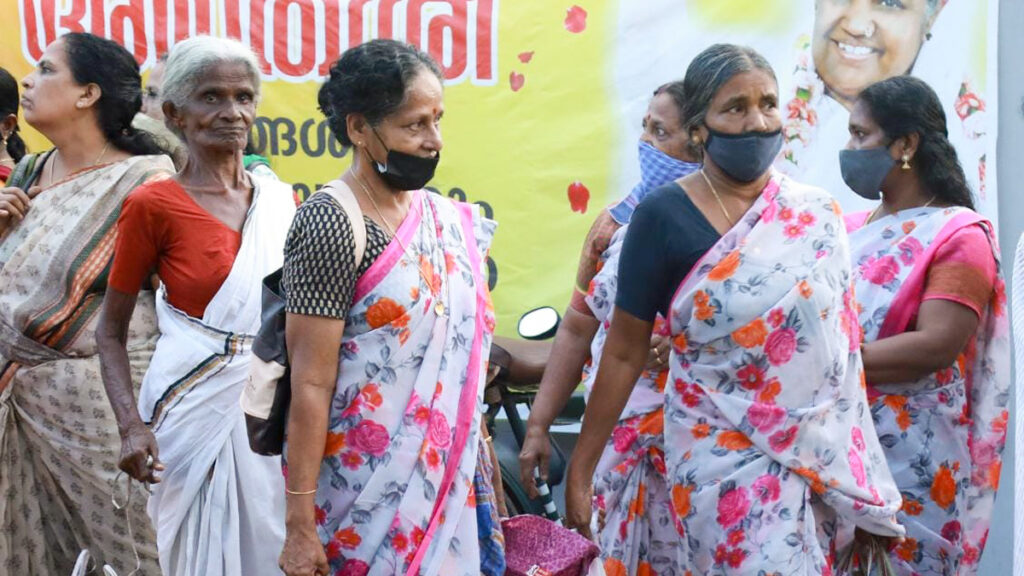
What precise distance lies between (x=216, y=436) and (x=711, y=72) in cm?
170

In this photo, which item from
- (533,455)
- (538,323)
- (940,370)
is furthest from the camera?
→ (538,323)

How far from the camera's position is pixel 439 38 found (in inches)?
234

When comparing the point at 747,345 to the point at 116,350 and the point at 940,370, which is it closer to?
the point at 940,370

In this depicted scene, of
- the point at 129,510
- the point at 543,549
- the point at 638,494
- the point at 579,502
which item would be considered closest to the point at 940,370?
the point at 638,494

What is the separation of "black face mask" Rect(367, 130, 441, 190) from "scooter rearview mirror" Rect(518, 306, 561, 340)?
2.14m

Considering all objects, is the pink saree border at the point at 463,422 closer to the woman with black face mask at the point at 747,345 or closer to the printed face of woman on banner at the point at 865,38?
the woman with black face mask at the point at 747,345

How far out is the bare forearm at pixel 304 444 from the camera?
3.24 meters

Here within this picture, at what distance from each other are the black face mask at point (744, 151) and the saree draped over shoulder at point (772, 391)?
0.09 metres

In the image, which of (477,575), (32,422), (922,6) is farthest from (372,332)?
(922,6)

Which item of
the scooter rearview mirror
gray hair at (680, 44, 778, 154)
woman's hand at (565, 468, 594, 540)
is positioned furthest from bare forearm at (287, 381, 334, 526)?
the scooter rearview mirror

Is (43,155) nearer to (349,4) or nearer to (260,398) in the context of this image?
(349,4)

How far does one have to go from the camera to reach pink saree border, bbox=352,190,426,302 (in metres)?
3.29

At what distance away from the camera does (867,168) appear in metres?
4.63

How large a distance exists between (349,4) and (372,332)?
2.98m
